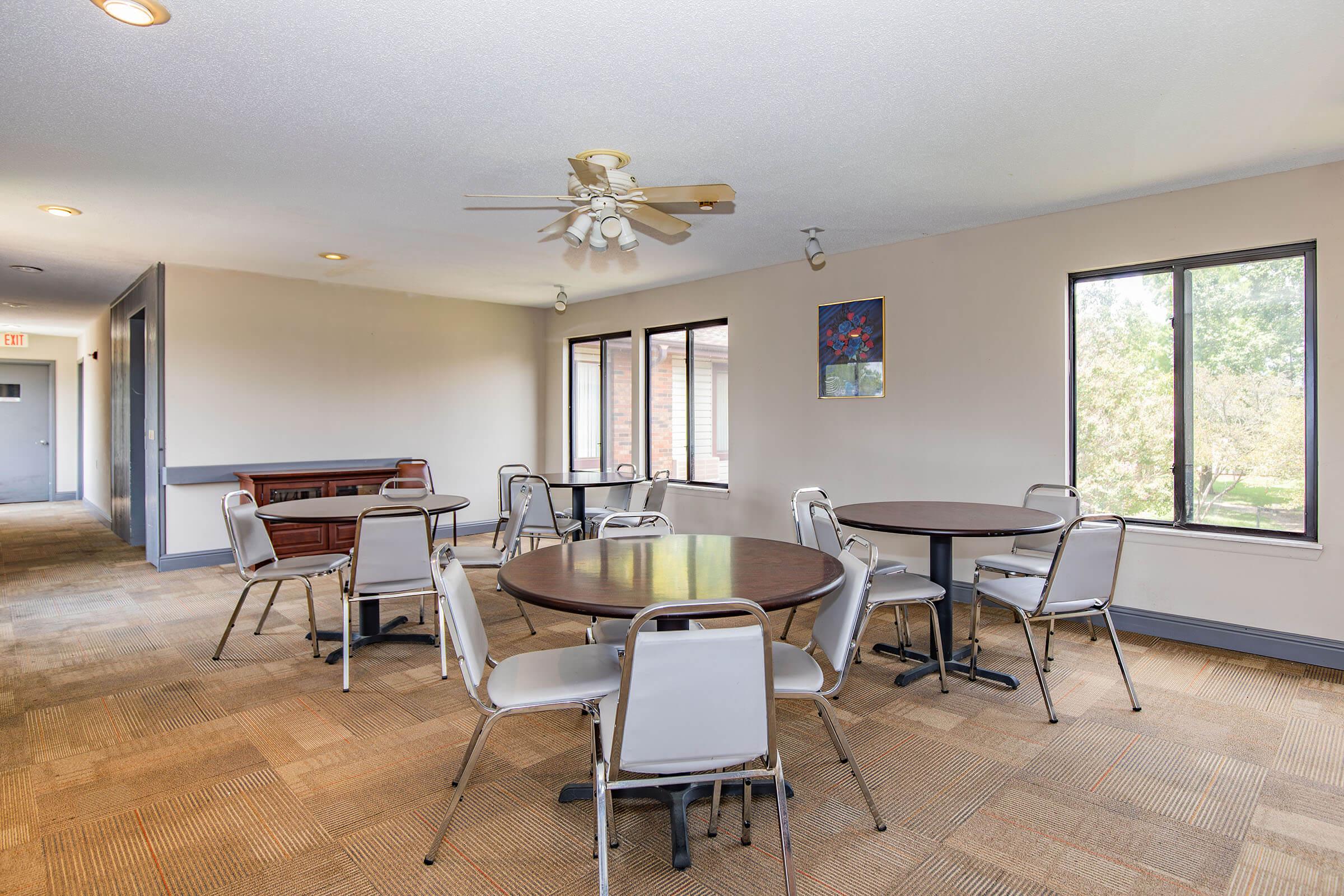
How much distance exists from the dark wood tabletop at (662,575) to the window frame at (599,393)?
498 cm

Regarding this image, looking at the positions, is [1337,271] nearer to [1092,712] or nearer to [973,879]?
[1092,712]

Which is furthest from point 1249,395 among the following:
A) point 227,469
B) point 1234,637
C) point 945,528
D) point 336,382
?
point 227,469

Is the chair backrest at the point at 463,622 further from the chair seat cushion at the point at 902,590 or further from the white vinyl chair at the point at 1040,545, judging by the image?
the white vinyl chair at the point at 1040,545

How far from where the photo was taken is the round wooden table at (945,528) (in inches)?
132

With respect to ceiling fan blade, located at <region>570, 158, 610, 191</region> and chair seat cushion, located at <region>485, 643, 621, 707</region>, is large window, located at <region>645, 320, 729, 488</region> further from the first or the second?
chair seat cushion, located at <region>485, 643, 621, 707</region>

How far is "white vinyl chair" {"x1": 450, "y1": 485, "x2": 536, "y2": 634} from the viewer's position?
407 centimetres

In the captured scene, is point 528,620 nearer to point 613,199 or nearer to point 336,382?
point 613,199

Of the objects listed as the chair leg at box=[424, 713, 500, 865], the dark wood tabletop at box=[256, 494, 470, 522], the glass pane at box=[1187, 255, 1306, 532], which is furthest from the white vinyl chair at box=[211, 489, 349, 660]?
the glass pane at box=[1187, 255, 1306, 532]

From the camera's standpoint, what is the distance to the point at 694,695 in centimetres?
167

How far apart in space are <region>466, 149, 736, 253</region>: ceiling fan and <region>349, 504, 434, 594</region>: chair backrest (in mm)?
1625

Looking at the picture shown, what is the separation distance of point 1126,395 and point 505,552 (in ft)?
13.0

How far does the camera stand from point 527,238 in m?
5.29

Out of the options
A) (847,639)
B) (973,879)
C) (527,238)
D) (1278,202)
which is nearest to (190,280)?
(527,238)

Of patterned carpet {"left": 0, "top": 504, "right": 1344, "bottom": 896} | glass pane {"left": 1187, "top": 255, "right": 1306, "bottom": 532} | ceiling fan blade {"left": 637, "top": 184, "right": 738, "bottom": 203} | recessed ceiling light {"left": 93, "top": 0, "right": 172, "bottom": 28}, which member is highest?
recessed ceiling light {"left": 93, "top": 0, "right": 172, "bottom": 28}
